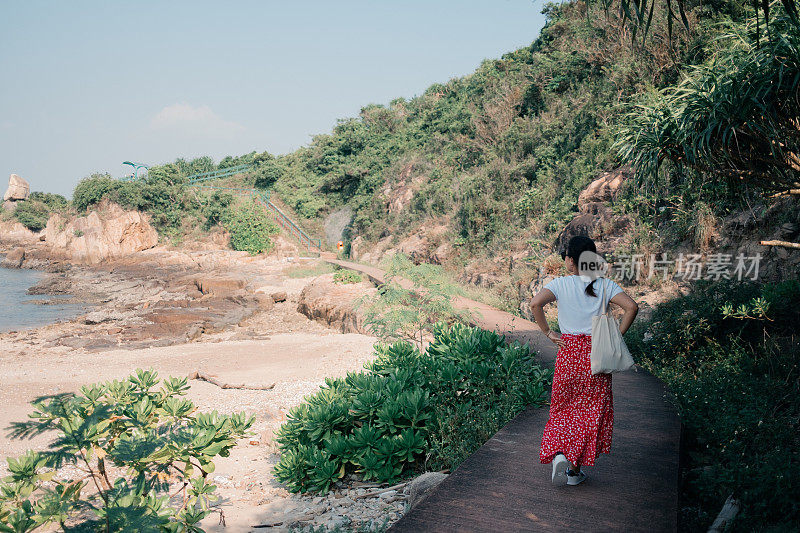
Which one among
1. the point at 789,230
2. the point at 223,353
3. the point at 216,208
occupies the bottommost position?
the point at 223,353

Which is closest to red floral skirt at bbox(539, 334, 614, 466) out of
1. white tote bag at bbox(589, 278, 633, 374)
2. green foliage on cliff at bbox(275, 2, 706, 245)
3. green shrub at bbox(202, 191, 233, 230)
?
white tote bag at bbox(589, 278, 633, 374)

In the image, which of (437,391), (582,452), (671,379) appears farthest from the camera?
(671,379)

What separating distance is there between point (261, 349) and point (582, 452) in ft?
37.7

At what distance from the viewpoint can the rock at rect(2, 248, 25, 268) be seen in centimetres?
3941

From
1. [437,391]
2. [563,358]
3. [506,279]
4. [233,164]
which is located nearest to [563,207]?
[506,279]

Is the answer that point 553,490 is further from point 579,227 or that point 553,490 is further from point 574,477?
point 579,227

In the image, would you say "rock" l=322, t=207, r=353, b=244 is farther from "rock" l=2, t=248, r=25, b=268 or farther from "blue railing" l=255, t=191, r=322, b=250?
"rock" l=2, t=248, r=25, b=268

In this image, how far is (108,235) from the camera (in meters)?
37.3

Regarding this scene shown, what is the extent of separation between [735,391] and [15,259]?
1881 inches

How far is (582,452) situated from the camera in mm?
3396

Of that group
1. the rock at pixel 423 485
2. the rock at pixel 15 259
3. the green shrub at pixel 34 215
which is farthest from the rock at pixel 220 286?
the green shrub at pixel 34 215

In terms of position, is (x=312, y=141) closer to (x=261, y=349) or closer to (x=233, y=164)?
(x=233, y=164)

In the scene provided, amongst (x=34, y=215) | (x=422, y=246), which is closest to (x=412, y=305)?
(x=422, y=246)

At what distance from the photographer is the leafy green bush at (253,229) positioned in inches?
1293
